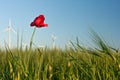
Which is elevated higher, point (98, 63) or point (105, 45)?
point (105, 45)

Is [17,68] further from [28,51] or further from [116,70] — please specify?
[116,70]

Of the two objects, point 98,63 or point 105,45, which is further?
point 98,63

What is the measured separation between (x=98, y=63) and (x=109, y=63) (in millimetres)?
251

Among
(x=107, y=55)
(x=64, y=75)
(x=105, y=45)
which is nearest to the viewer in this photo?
(x=105, y=45)

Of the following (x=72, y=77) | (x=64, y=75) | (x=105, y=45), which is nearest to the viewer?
(x=105, y=45)

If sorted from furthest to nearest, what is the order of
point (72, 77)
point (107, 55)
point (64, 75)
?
1. point (64, 75)
2. point (72, 77)
3. point (107, 55)

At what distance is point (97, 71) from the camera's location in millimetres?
2955

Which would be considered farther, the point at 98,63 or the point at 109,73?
the point at 98,63

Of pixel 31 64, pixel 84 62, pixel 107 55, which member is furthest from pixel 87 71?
pixel 31 64

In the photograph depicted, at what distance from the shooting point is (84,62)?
9.95ft

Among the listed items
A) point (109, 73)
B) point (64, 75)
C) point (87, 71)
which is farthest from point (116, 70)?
point (64, 75)

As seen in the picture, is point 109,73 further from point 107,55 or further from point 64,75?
point 64,75

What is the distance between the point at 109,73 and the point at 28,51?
75cm

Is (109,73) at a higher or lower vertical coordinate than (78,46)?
lower
